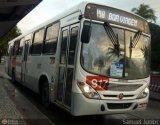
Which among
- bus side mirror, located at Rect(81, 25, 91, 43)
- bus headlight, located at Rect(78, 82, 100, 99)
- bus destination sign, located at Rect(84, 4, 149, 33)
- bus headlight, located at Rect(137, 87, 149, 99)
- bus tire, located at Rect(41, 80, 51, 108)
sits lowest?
bus tire, located at Rect(41, 80, 51, 108)

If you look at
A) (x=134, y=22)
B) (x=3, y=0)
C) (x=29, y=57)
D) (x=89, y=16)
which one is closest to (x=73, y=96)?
(x=89, y=16)

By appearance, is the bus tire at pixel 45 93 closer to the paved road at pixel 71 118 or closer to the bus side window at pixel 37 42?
the paved road at pixel 71 118

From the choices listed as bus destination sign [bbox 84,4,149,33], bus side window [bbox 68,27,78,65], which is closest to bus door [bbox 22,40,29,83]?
bus side window [bbox 68,27,78,65]

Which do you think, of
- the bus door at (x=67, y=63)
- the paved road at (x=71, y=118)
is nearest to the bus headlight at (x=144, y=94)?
the paved road at (x=71, y=118)

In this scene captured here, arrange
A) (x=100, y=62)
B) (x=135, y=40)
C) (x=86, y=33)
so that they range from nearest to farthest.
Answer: (x=86, y=33) < (x=100, y=62) < (x=135, y=40)

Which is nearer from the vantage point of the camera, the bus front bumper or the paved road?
the bus front bumper

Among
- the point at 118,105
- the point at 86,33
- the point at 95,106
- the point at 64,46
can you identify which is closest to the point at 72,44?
the point at 64,46

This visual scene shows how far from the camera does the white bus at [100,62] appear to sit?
27.1 ft

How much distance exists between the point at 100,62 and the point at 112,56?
0.40m

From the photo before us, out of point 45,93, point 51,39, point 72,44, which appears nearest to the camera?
point 72,44

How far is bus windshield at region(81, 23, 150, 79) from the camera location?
8.42 meters

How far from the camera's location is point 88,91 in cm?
821

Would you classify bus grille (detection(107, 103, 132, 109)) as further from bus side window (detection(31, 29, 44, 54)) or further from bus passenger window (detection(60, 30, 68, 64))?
bus side window (detection(31, 29, 44, 54))

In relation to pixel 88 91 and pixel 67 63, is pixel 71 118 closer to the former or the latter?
pixel 67 63
